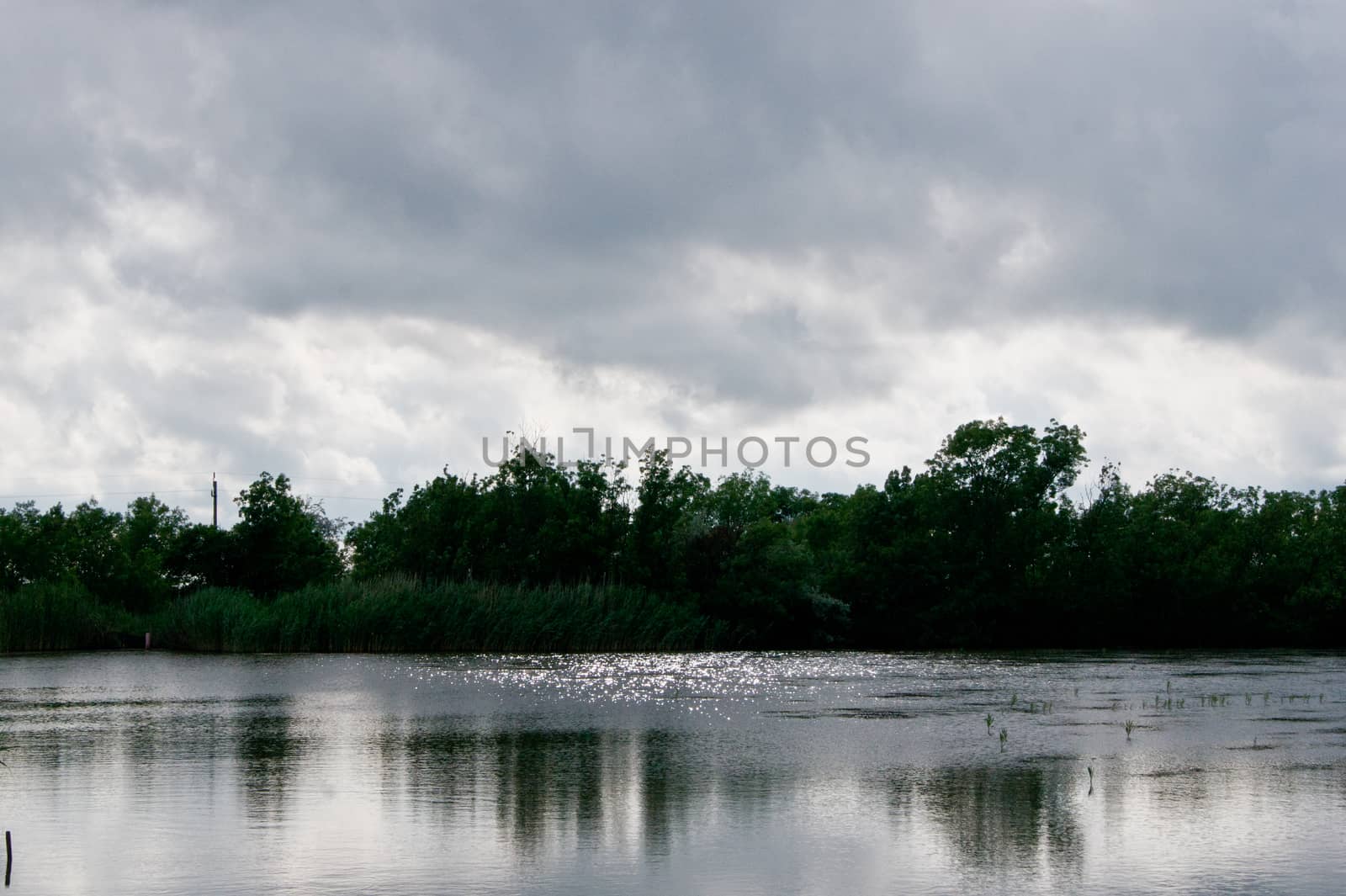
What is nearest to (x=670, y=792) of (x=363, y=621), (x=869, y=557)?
(x=363, y=621)

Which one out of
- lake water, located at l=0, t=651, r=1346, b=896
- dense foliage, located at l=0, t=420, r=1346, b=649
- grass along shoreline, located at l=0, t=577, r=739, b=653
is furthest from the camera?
dense foliage, located at l=0, t=420, r=1346, b=649

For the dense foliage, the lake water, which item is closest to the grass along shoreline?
the dense foliage

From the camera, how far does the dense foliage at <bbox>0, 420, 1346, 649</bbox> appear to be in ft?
190

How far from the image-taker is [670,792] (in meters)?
12.9

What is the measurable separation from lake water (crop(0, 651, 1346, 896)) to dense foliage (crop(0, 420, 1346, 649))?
102 feet

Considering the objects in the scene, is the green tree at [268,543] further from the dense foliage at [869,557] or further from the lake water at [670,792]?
the lake water at [670,792]

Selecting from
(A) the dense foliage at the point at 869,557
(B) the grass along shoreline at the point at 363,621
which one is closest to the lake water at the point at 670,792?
(B) the grass along shoreline at the point at 363,621

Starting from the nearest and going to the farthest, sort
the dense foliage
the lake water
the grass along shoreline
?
the lake water < the grass along shoreline < the dense foliage

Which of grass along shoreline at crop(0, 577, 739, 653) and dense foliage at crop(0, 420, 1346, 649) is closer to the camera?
grass along shoreline at crop(0, 577, 739, 653)

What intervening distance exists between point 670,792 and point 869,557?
4892cm

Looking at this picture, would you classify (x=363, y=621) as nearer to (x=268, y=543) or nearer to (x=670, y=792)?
(x=268, y=543)

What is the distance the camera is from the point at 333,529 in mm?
127750

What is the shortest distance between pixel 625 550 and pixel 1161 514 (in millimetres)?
27968

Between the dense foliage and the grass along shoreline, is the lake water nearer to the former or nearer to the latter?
the grass along shoreline
